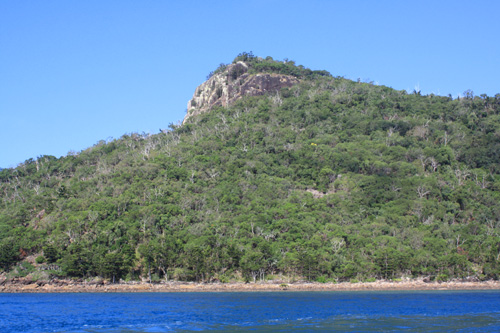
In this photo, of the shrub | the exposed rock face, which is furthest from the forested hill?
the exposed rock face

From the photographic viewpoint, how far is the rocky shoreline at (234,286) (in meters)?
77.2

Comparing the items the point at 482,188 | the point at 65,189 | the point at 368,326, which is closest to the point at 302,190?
the point at 482,188

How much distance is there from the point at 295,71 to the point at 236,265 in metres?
113

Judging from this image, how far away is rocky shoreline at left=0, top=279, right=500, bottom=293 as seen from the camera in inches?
3039

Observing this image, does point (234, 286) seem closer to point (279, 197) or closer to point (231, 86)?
point (279, 197)

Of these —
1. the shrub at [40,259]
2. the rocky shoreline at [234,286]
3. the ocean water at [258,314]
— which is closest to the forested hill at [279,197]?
the shrub at [40,259]

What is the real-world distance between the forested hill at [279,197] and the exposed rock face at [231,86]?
41.2 feet

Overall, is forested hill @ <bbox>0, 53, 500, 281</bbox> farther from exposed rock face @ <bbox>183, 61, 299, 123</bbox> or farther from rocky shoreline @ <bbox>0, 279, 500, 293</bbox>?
exposed rock face @ <bbox>183, 61, 299, 123</bbox>

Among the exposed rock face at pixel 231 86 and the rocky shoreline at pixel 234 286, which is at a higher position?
the exposed rock face at pixel 231 86

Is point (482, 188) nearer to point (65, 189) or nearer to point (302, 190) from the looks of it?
point (302, 190)

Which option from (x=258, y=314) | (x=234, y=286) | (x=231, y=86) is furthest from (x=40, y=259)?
(x=231, y=86)

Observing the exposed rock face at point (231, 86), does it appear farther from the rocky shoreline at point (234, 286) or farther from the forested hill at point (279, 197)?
the rocky shoreline at point (234, 286)

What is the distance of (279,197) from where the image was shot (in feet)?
334

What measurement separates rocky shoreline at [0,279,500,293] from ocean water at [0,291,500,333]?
1246cm
